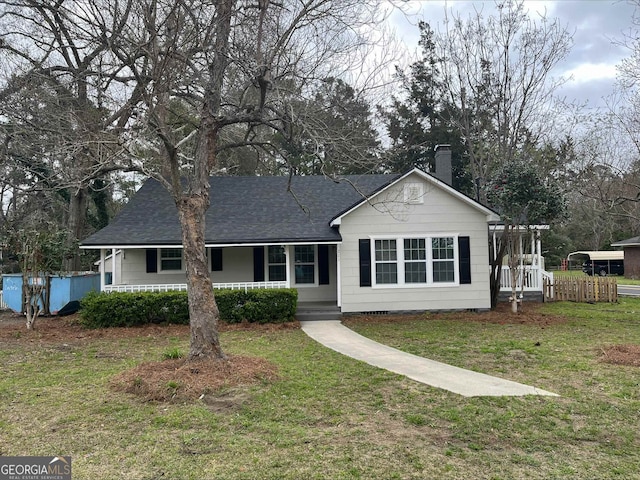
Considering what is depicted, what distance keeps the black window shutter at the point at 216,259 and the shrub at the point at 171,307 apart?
8.44 feet

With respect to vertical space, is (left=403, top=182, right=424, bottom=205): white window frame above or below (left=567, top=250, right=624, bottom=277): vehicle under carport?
above

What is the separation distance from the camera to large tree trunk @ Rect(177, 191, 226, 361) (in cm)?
665

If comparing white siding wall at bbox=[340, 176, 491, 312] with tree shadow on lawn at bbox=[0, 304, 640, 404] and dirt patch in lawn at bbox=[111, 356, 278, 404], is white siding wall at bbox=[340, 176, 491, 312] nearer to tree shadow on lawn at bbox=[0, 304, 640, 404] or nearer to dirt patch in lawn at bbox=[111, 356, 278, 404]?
tree shadow on lawn at bbox=[0, 304, 640, 404]

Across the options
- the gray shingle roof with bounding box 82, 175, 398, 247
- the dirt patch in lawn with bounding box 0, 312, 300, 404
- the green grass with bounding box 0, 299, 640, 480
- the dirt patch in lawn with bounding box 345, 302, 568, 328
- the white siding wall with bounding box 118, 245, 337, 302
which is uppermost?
the gray shingle roof with bounding box 82, 175, 398, 247

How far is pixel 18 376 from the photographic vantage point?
6.80 m

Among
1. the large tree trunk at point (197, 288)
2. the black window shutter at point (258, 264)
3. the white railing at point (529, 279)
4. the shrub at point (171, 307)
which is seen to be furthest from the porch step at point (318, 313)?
the white railing at point (529, 279)

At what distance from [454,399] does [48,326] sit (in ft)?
36.1

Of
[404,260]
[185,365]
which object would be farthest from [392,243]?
[185,365]

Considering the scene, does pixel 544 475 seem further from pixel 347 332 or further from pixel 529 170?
pixel 529 170

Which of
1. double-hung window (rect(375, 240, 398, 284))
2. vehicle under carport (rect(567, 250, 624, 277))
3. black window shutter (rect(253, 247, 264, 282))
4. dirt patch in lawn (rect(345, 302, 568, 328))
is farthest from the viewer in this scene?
vehicle under carport (rect(567, 250, 624, 277))

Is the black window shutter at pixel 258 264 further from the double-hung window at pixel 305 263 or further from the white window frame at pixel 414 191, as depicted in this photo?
the white window frame at pixel 414 191

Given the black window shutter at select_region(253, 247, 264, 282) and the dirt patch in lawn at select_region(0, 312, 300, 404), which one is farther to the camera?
the black window shutter at select_region(253, 247, 264, 282)

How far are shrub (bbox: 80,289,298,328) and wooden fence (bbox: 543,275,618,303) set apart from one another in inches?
411

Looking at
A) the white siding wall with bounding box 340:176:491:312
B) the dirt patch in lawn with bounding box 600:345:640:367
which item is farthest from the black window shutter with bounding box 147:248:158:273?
the dirt patch in lawn with bounding box 600:345:640:367
